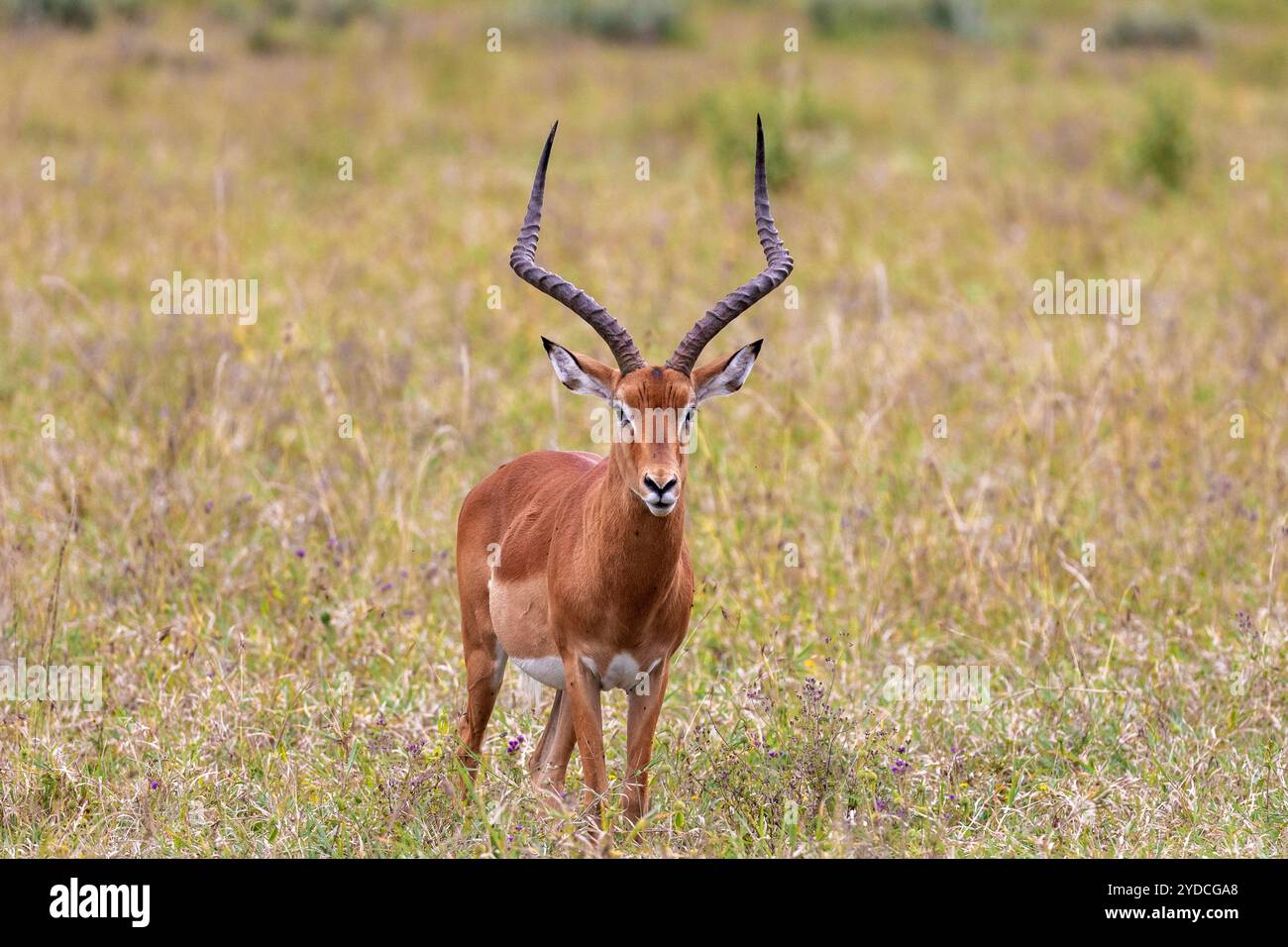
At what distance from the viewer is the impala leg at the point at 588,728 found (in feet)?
16.3

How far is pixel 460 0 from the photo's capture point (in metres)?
27.2

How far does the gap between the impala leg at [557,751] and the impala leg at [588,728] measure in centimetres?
37

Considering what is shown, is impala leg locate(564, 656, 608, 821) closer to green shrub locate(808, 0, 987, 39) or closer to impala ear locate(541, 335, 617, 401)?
impala ear locate(541, 335, 617, 401)

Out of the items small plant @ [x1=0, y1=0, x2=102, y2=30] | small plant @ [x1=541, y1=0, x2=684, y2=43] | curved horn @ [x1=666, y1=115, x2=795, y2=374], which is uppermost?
small plant @ [x1=541, y1=0, x2=684, y2=43]

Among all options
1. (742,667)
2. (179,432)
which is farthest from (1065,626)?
(179,432)

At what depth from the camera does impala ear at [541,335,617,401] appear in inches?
195

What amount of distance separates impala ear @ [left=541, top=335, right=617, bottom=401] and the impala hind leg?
100 centimetres

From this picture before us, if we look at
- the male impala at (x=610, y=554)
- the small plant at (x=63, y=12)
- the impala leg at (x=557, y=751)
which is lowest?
the impala leg at (x=557, y=751)

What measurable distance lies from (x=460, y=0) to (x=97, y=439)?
1979cm

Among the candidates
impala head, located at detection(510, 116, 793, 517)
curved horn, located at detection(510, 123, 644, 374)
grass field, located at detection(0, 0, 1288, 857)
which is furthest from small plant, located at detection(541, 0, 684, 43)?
impala head, located at detection(510, 116, 793, 517)

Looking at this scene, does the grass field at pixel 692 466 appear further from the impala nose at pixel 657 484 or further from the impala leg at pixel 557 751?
the impala nose at pixel 657 484

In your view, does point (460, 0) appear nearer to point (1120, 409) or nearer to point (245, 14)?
point (245, 14)

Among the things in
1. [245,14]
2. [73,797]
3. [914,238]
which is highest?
[245,14]

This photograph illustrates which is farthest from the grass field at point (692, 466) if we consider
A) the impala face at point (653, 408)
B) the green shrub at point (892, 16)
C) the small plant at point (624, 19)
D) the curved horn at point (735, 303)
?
the green shrub at point (892, 16)
